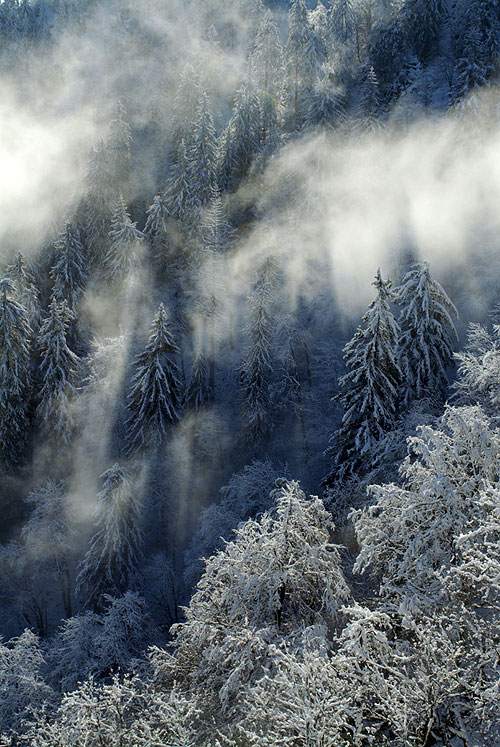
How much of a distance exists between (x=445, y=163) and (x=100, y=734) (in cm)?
5117

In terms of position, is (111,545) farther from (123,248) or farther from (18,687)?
(123,248)

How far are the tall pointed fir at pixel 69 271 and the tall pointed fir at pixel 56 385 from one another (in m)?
8.93

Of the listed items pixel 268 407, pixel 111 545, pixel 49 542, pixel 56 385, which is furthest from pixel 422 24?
pixel 49 542

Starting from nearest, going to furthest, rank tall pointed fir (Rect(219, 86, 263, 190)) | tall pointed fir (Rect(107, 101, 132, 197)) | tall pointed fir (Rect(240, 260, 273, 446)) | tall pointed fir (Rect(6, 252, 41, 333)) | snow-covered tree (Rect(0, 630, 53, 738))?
1. snow-covered tree (Rect(0, 630, 53, 738))
2. tall pointed fir (Rect(240, 260, 273, 446))
3. tall pointed fir (Rect(6, 252, 41, 333))
4. tall pointed fir (Rect(219, 86, 263, 190))
5. tall pointed fir (Rect(107, 101, 132, 197))

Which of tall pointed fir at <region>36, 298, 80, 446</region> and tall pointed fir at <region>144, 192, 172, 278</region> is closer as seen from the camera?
tall pointed fir at <region>36, 298, 80, 446</region>

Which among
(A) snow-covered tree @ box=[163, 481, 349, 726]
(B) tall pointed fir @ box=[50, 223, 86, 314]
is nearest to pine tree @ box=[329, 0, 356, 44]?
(B) tall pointed fir @ box=[50, 223, 86, 314]

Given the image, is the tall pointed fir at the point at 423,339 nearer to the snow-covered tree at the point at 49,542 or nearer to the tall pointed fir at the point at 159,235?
the snow-covered tree at the point at 49,542

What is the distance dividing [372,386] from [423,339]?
403 cm

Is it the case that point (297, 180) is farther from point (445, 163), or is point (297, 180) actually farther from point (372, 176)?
point (445, 163)

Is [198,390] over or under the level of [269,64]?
under

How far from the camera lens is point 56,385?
33.7 meters

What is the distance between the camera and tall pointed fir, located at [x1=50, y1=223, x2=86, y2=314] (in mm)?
42969

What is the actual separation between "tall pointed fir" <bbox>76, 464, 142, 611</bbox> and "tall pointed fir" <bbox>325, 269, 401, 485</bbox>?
12.6m

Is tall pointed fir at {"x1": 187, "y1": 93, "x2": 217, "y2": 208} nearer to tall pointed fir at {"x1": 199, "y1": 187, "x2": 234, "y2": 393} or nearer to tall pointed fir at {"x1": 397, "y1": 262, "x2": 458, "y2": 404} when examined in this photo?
tall pointed fir at {"x1": 199, "y1": 187, "x2": 234, "y2": 393}
